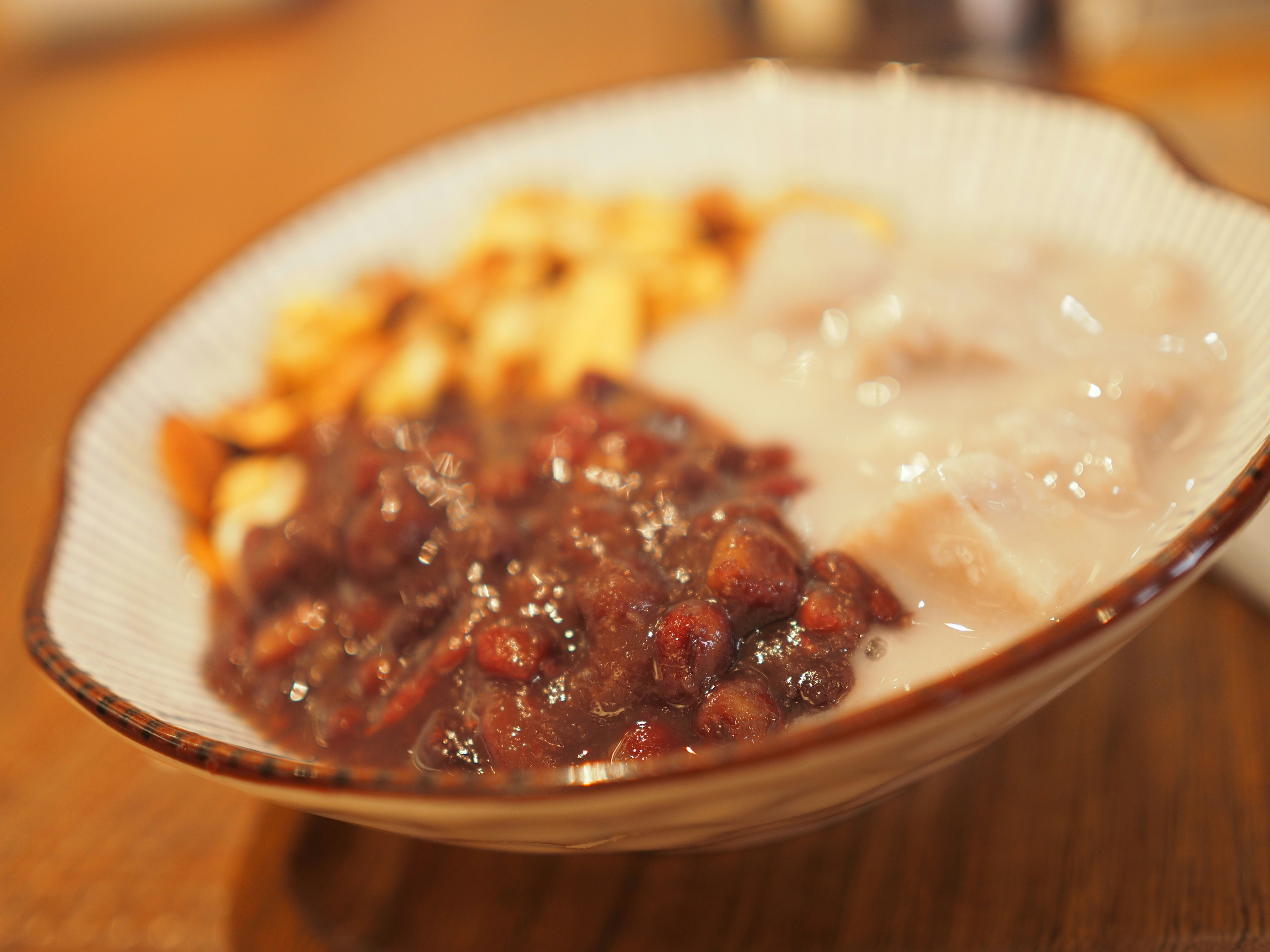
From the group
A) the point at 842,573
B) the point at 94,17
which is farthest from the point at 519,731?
the point at 94,17

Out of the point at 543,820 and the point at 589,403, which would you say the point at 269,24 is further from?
the point at 543,820

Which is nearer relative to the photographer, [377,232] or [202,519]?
[202,519]

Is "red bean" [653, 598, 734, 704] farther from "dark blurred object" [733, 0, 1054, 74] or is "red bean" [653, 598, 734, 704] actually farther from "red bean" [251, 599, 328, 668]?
"dark blurred object" [733, 0, 1054, 74]

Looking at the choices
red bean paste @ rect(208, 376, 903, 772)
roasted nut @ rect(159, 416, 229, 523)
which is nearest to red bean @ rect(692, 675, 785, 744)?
red bean paste @ rect(208, 376, 903, 772)

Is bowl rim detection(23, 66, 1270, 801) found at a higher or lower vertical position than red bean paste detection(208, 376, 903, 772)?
higher

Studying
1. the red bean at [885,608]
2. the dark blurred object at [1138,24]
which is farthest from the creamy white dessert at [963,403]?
the dark blurred object at [1138,24]

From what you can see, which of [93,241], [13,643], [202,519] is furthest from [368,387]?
[93,241]
